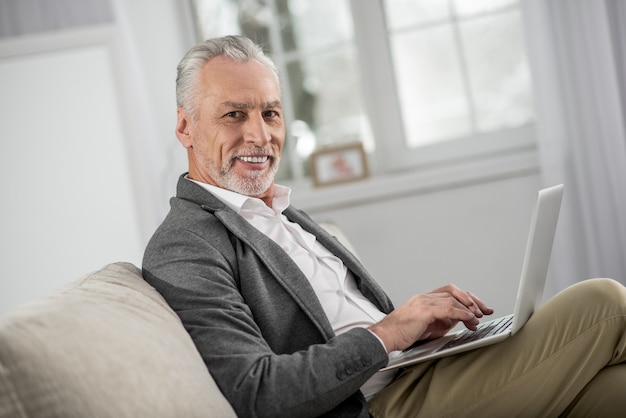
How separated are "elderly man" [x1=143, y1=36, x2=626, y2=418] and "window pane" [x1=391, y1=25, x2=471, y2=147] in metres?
2.02

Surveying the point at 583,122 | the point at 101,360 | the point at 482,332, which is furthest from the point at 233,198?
the point at 583,122

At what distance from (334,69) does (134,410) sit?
300 centimetres

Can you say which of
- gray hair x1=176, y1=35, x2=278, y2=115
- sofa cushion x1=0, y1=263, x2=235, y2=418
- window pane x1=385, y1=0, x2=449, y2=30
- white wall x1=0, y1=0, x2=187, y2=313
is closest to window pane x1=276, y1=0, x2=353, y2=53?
window pane x1=385, y1=0, x2=449, y2=30

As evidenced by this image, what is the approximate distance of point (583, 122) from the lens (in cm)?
356

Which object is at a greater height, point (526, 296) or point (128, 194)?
point (128, 194)

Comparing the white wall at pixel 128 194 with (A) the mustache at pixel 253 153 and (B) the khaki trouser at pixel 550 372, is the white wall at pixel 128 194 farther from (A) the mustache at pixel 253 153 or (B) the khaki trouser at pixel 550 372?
(B) the khaki trouser at pixel 550 372

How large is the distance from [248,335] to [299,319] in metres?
0.20

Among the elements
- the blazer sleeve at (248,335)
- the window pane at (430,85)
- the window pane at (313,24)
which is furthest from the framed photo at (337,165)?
the blazer sleeve at (248,335)

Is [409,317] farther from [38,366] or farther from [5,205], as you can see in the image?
[5,205]

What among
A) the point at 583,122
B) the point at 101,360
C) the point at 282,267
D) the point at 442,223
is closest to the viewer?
the point at 101,360

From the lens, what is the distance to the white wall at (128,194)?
378 cm

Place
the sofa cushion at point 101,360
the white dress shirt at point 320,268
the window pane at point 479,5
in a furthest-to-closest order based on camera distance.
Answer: the window pane at point 479,5
the white dress shirt at point 320,268
the sofa cushion at point 101,360

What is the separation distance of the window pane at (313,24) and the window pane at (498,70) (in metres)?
0.56

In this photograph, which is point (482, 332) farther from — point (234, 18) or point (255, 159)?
point (234, 18)
